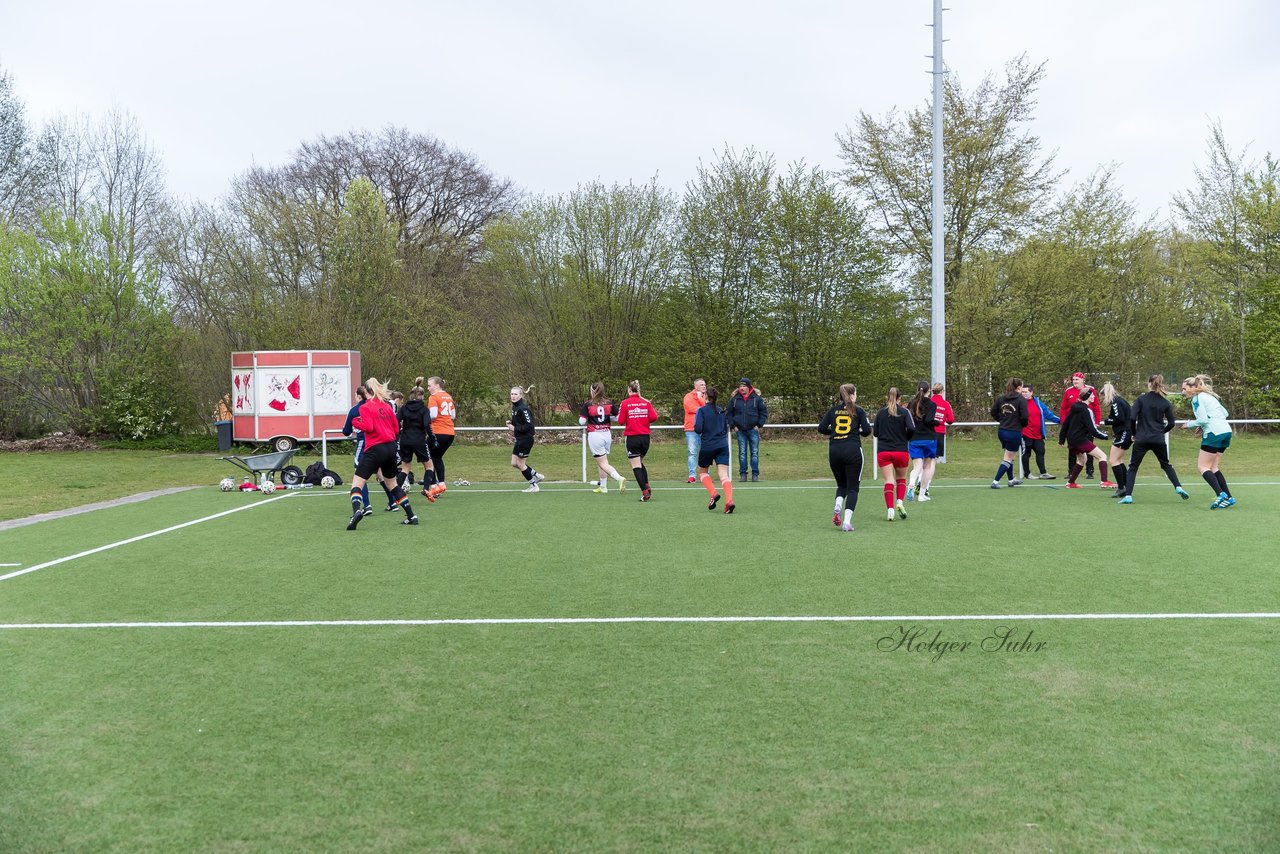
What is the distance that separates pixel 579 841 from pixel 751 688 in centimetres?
195

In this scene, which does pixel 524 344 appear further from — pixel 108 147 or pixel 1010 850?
pixel 1010 850

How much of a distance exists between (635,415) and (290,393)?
14.2 metres

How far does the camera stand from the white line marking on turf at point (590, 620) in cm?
684

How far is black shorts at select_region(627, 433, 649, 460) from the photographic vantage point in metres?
15.2

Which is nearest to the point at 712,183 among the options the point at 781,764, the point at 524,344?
the point at 524,344

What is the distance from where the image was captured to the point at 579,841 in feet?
11.6

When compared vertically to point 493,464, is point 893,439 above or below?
above

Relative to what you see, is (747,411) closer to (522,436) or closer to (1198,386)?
(522,436)

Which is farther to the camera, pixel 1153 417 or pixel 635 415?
pixel 635 415

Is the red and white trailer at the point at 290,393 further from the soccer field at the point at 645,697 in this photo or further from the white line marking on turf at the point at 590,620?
the white line marking on turf at the point at 590,620

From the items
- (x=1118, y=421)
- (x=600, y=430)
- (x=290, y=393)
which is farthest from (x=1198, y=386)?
(x=290, y=393)
